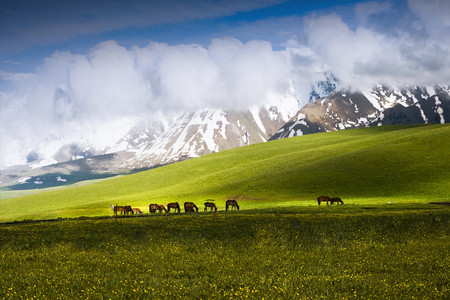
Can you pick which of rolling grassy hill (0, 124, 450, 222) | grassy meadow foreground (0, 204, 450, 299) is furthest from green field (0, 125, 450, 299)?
rolling grassy hill (0, 124, 450, 222)

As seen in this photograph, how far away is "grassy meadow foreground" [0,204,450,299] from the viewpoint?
661 inches

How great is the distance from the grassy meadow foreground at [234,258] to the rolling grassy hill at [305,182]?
3710cm

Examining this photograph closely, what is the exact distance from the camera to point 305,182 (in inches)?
3804

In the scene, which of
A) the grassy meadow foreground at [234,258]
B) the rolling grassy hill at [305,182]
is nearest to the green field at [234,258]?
the grassy meadow foreground at [234,258]

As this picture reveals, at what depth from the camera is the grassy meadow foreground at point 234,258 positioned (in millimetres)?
16797

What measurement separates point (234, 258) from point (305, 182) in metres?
75.4

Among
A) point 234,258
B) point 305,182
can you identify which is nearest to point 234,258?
point 234,258

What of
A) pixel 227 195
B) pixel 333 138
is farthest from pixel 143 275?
pixel 333 138

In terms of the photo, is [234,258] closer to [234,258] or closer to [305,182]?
[234,258]

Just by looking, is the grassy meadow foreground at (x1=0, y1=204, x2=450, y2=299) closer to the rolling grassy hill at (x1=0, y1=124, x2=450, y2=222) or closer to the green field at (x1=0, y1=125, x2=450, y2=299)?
the green field at (x1=0, y1=125, x2=450, y2=299)

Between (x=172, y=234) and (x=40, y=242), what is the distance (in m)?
11.5

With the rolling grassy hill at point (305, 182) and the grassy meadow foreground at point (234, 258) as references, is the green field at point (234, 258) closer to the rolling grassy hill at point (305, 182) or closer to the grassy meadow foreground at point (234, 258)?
the grassy meadow foreground at point (234, 258)

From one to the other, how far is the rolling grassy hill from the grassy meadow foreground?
122 feet

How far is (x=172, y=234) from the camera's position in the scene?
33375 millimetres
